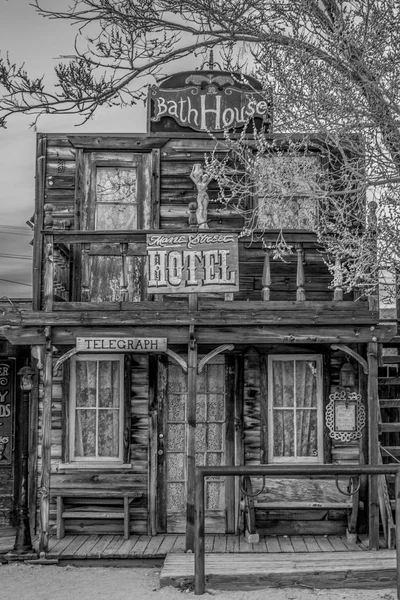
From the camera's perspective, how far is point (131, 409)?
1149 cm

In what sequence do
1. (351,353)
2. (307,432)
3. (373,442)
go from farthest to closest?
(307,432)
(351,353)
(373,442)

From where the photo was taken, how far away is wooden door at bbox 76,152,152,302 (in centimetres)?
1157

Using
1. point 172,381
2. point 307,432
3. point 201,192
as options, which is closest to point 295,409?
point 307,432

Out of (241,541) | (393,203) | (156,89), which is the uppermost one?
(156,89)

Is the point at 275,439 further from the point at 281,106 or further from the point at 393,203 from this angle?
the point at 281,106

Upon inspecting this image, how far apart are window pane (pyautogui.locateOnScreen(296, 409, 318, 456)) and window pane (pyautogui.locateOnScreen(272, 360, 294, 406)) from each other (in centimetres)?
25

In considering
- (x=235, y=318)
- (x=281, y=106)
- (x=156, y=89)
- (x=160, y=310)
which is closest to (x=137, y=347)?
(x=160, y=310)

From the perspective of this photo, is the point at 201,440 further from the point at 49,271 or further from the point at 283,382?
the point at 49,271

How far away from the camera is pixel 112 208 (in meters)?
11.8

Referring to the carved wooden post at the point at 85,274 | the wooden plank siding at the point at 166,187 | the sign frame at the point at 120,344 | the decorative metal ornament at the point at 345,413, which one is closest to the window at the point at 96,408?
the carved wooden post at the point at 85,274

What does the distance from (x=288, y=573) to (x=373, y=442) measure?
2.20 meters

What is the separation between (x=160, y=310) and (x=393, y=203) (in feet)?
10.5

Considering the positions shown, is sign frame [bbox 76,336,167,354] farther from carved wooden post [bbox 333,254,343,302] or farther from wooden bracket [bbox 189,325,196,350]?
carved wooden post [bbox 333,254,343,302]

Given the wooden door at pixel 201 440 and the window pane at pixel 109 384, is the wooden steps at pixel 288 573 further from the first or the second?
the window pane at pixel 109 384
